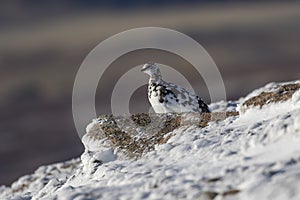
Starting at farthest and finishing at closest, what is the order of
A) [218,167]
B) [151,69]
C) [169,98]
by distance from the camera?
1. [151,69]
2. [169,98]
3. [218,167]

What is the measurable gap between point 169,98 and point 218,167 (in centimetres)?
1430

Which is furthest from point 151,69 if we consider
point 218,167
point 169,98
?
point 218,167

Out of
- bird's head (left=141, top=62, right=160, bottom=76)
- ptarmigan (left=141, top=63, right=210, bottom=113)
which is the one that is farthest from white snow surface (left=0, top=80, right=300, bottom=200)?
bird's head (left=141, top=62, right=160, bottom=76)

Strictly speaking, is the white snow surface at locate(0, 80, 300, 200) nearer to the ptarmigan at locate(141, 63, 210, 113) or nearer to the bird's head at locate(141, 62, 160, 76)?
the ptarmigan at locate(141, 63, 210, 113)

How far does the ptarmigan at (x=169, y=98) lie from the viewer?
29.9 meters

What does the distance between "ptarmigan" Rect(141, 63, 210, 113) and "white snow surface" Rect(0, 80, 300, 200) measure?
7.65 m

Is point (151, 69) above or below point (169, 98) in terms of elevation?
above

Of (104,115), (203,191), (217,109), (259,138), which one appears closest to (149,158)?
(259,138)

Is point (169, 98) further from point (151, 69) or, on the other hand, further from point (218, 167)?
point (218, 167)

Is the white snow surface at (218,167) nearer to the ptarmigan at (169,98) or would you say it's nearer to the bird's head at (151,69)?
the ptarmigan at (169,98)

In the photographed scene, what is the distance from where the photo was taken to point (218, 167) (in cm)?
1570

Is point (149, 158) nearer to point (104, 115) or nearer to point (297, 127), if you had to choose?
point (297, 127)

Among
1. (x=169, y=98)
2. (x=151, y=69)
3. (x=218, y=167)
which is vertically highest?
(x=151, y=69)

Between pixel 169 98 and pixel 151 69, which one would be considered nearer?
pixel 169 98
